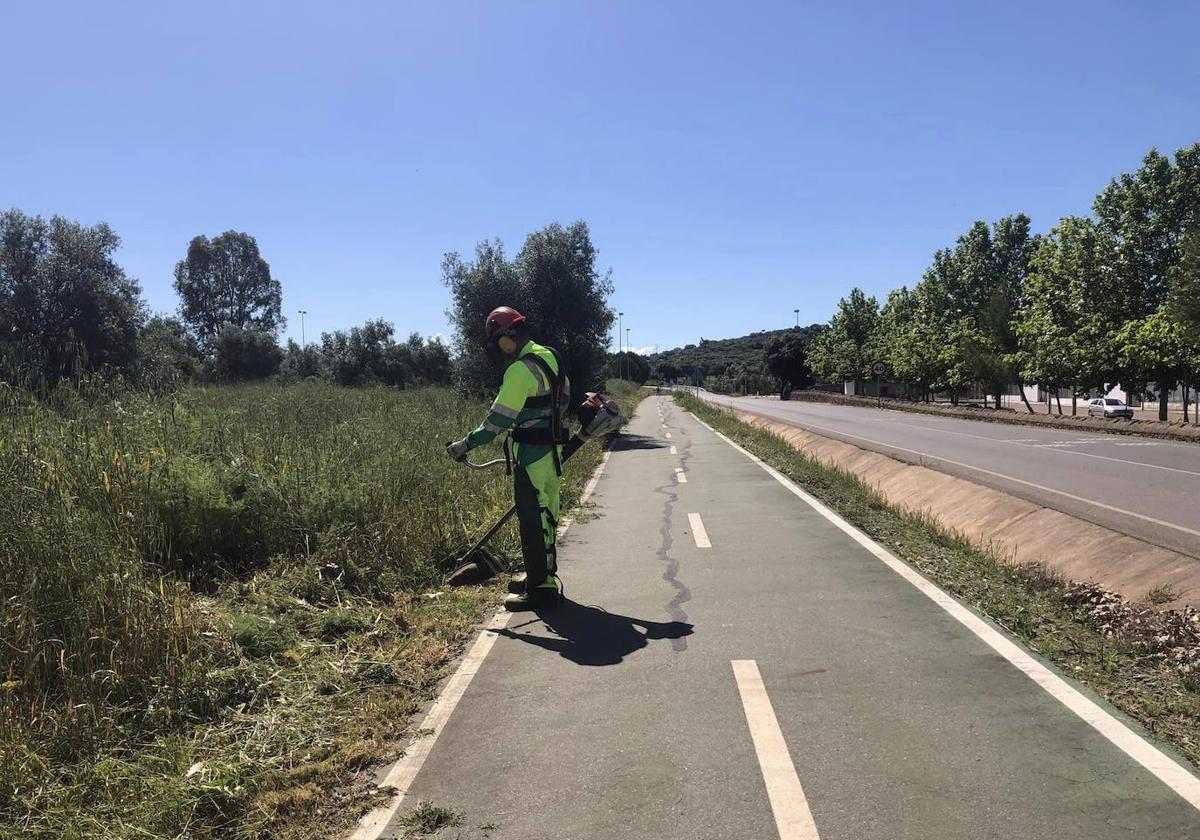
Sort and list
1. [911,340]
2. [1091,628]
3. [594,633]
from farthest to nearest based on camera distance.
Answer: [911,340], [594,633], [1091,628]

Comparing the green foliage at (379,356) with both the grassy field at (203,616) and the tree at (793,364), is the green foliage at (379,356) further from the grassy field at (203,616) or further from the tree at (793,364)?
the tree at (793,364)

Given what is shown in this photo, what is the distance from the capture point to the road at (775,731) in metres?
3.12

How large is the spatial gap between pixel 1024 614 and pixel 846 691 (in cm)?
213

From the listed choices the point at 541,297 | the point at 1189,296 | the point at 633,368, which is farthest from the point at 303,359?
the point at 633,368

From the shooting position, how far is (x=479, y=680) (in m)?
4.70

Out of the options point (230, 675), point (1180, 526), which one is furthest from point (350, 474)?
point (1180, 526)

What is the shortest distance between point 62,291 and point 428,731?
32.7m

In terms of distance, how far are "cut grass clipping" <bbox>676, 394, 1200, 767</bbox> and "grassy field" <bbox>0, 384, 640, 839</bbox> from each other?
3.84 metres

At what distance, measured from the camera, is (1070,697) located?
14.0 ft

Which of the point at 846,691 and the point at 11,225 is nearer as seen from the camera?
the point at 846,691

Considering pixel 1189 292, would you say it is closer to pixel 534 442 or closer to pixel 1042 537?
pixel 1042 537

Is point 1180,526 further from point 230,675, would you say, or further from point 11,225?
point 11,225

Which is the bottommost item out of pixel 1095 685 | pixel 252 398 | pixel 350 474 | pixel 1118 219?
pixel 1095 685

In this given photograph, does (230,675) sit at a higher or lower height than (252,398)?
lower
